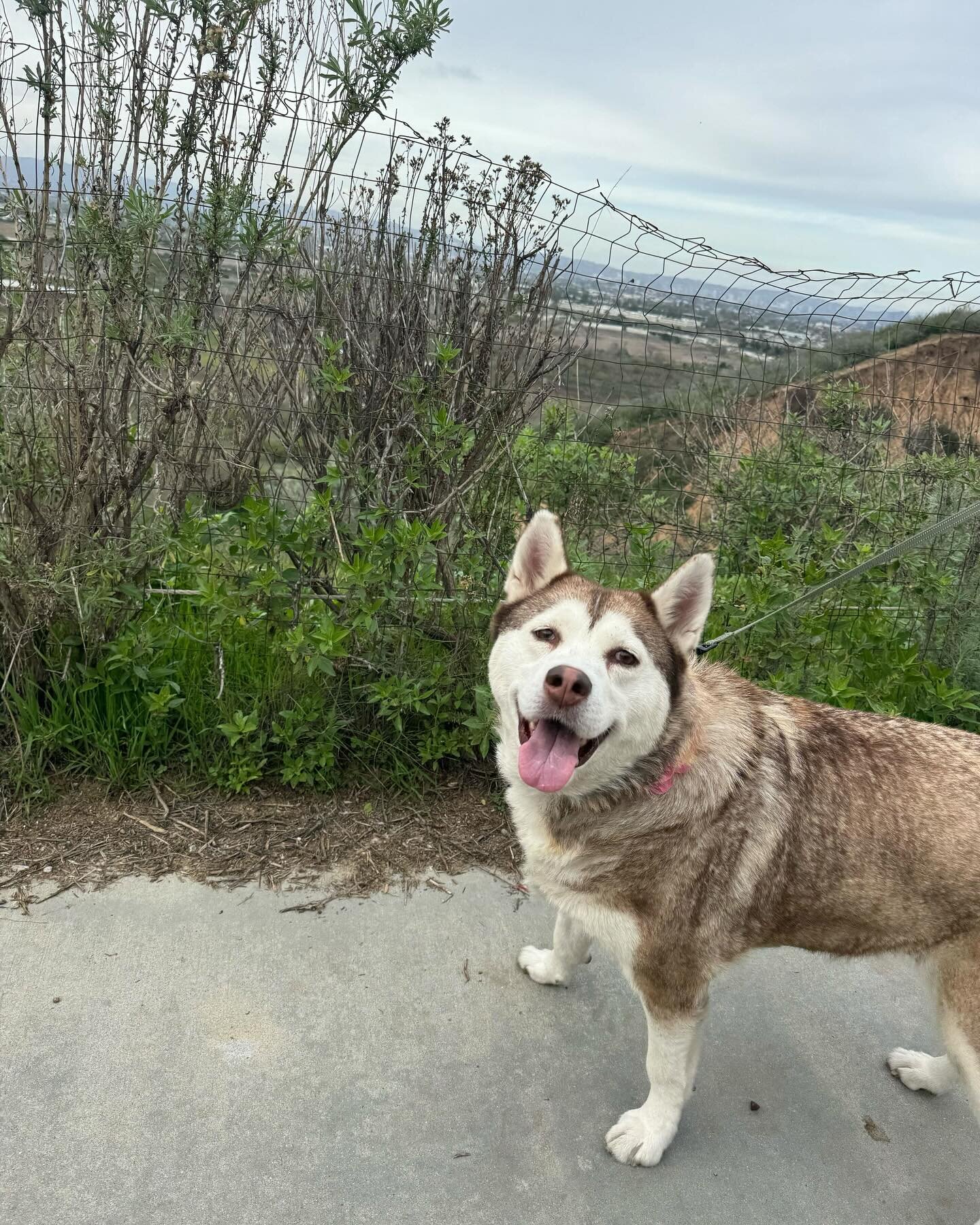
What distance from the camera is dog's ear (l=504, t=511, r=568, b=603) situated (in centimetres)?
261

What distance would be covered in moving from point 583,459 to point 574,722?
2.52m

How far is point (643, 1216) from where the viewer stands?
2260 millimetres

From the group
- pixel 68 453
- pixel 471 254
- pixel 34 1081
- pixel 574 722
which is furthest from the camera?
pixel 471 254

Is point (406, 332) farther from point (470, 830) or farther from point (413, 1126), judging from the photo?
point (413, 1126)

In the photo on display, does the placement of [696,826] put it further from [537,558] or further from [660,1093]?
[537,558]

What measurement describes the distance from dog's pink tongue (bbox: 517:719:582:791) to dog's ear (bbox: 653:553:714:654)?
52 centimetres

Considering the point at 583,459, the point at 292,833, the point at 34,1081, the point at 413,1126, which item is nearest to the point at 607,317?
the point at 583,459

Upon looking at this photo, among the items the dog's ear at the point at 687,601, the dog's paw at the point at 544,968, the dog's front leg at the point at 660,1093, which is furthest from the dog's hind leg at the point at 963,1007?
the dog's paw at the point at 544,968

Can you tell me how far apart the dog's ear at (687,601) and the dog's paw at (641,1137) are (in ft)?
4.80

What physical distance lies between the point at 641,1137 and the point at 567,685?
1.49 metres

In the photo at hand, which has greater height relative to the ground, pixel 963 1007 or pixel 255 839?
pixel 963 1007

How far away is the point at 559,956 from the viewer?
297 cm

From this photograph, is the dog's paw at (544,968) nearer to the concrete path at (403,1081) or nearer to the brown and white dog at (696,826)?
the concrete path at (403,1081)

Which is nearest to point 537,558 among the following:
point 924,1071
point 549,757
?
point 549,757
